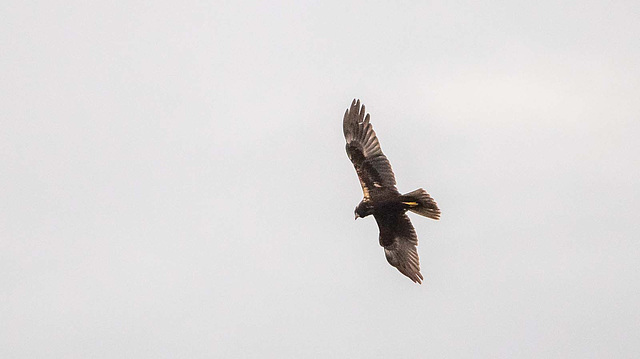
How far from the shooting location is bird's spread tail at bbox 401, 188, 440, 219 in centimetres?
2033

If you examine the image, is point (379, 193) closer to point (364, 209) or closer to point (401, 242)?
point (364, 209)

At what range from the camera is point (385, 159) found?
72.7 feet

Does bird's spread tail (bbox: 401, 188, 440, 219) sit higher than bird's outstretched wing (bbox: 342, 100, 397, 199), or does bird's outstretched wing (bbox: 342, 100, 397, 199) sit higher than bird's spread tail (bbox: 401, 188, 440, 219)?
bird's outstretched wing (bbox: 342, 100, 397, 199)

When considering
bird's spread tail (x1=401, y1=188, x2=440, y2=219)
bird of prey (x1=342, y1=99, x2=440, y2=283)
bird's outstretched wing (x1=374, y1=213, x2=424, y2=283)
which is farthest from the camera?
bird's outstretched wing (x1=374, y1=213, x2=424, y2=283)

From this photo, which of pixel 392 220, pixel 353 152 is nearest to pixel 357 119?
pixel 353 152

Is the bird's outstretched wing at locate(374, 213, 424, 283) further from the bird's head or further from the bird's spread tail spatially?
the bird's spread tail

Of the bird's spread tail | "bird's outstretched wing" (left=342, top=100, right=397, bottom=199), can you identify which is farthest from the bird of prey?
the bird's spread tail

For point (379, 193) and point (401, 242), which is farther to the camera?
point (401, 242)

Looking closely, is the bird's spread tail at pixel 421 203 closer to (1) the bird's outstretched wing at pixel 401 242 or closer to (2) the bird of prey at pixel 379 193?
(2) the bird of prey at pixel 379 193

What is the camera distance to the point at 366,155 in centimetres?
2217

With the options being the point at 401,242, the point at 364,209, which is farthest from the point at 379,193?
the point at 401,242

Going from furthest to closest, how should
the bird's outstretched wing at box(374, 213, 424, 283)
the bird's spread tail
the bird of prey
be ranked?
the bird's outstretched wing at box(374, 213, 424, 283) → the bird of prey → the bird's spread tail

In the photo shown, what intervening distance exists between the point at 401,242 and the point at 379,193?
1.28m

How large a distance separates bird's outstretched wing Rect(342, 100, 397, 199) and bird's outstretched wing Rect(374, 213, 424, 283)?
647 mm
